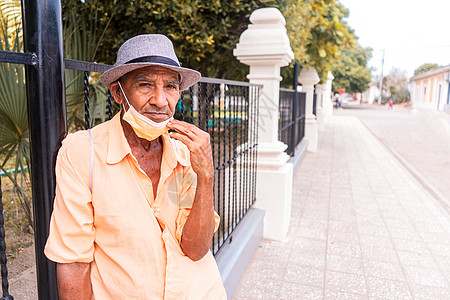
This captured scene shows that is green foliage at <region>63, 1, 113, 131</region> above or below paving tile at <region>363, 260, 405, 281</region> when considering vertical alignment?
above

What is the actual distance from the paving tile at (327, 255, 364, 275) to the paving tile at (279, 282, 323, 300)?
44cm

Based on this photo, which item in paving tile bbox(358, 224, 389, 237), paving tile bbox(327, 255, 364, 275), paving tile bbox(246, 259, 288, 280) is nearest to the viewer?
paving tile bbox(246, 259, 288, 280)

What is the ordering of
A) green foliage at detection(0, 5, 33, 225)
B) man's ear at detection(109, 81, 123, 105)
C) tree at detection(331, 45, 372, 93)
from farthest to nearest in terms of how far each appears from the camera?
tree at detection(331, 45, 372, 93)
green foliage at detection(0, 5, 33, 225)
man's ear at detection(109, 81, 123, 105)

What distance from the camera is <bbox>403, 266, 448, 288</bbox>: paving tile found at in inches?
128

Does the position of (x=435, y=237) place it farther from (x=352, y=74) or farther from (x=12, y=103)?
(x=352, y=74)

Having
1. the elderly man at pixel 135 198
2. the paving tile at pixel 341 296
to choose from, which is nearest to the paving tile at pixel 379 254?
the paving tile at pixel 341 296

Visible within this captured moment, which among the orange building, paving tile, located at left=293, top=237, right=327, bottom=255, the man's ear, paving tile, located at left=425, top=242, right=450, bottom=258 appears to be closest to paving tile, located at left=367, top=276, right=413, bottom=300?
paving tile, located at left=293, top=237, right=327, bottom=255

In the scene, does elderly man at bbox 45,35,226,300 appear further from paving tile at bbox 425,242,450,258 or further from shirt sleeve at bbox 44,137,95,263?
paving tile at bbox 425,242,450,258

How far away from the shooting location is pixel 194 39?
5574mm

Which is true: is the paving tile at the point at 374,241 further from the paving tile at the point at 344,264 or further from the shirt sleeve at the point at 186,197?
the shirt sleeve at the point at 186,197

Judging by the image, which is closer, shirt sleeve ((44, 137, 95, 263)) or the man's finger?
shirt sleeve ((44, 137, 95, 263))

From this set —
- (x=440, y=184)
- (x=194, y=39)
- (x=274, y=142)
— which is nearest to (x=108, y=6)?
(x=194, y=39)

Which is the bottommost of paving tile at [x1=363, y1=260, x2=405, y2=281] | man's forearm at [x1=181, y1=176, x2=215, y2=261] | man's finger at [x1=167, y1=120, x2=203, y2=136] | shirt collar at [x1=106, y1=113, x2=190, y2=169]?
paving tile at [x1=363, y1=260, x2=405, y2=281]

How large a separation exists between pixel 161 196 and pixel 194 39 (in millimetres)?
4623
